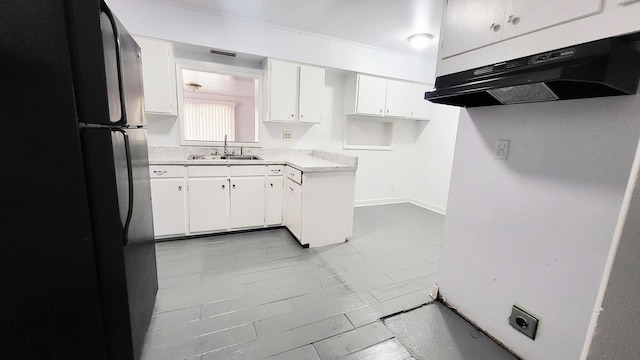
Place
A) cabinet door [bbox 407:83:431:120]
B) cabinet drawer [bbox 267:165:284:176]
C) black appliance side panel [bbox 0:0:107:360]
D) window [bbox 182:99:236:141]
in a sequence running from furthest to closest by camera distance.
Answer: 1. cabinet door [bbox 407:83:431:120]
2. window [bbox 182:99:236:141]
3. cabinet drawer [bbox 267:165:284:176]
4. black appliance side panel [bbox 0:0:107:360]

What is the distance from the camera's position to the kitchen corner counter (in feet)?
8.81

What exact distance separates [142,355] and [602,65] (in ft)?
8.04

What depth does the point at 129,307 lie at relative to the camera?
1.15m

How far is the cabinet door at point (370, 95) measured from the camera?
12.6 feet

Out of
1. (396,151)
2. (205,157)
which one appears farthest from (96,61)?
(396,151)

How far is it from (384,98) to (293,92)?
1.53m

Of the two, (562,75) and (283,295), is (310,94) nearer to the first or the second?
(283,295)

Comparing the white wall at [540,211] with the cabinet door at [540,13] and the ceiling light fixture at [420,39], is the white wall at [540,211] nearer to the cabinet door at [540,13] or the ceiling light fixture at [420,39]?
the cabinet door at [540,13]

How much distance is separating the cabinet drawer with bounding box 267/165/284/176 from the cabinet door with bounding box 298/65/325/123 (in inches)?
30.4

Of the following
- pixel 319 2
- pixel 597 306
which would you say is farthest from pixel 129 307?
pixel 319 2

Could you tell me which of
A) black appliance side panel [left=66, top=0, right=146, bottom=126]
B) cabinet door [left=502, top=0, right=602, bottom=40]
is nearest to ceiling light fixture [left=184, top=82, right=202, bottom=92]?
black appliance side panel [left=66, top=0, right=146, bottom=126]

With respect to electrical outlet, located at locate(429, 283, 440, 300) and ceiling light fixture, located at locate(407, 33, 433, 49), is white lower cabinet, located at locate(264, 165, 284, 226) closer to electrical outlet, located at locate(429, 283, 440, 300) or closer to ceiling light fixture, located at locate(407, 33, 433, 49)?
electrical outlet, located at locate(429, 283, 440, 300)

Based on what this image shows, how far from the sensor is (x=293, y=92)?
337 cm

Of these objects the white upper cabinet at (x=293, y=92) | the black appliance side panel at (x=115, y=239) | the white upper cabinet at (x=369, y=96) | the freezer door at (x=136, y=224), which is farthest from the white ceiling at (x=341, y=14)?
the black appliance side panel at (x=115, y=239)
